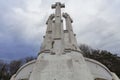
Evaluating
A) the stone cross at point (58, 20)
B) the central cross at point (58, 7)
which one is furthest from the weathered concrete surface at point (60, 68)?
the central cross at point (58, 7)

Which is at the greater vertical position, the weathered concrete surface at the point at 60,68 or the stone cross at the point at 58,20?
the stone cross at the point at 58,20

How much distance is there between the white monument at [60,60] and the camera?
4.19 metres

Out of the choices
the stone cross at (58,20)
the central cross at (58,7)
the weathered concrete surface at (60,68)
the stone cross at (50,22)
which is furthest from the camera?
the central cross at (58,7)

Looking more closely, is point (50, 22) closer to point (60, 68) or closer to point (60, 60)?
point (60, 60)

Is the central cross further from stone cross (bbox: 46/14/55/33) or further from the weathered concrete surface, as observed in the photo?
the weathered concrete surface

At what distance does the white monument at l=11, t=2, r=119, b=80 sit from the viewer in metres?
4.19

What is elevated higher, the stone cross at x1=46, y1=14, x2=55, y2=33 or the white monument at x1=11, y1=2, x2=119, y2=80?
the stone cross at x1=46, y1=14, x2=55, y2=33

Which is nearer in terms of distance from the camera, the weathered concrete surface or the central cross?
the weathered concrete surface

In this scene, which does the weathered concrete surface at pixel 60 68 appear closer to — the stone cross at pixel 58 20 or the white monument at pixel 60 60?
the white monument at pixel 60 60

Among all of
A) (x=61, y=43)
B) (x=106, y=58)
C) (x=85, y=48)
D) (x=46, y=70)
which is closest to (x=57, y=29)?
(x=61, y=43)

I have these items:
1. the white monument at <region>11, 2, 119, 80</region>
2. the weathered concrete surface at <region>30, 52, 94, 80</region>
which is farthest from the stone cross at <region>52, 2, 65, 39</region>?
the weathered concrete surface at <region>30, 52, 94, 80</region>

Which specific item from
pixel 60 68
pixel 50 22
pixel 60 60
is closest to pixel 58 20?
pixel 50 22

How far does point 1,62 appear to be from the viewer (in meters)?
42.4

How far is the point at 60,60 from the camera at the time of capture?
4.39 meters
